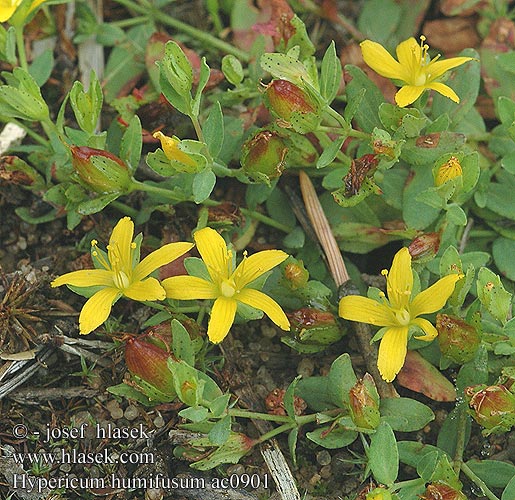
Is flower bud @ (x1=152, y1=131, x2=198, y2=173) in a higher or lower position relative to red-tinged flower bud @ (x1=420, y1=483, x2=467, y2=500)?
higher

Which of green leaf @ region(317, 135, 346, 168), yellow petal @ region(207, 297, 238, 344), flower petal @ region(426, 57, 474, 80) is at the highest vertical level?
flower petal @ region(426, 57, 474, 80)

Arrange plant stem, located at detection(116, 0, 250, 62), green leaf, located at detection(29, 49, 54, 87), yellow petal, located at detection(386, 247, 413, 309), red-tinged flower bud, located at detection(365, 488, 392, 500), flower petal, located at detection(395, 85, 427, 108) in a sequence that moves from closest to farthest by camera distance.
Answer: red-tinged flower bud, located at detection(365, 488, 392, 500)
yellow petal, located at detection(386, 247, 413, 309)
flower petal, located at detection(395, 85, 427, 108)
green leaf, located at detection(29, 49, 54, 87)
plant stem, located at detection(116, 0, 250, 62)

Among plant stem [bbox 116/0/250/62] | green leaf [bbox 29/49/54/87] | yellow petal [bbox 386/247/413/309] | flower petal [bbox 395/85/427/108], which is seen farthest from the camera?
plant stem [bbox 116/0/250/62]

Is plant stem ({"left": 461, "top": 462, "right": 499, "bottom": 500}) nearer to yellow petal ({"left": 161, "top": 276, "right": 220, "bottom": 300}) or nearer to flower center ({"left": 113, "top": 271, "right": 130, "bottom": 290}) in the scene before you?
yellow petal ({"left": 161, "top": 276, "right": 220, "bottom": 300})

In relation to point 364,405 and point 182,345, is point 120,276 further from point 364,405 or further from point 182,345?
point 364,405

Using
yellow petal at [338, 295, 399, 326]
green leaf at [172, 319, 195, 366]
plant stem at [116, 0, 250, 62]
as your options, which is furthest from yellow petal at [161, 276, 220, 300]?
plant stem at [116, 0, 250, 62]

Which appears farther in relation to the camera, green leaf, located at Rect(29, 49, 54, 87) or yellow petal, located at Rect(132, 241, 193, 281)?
green leaf, located at Rect(29, 49, 54, 87)

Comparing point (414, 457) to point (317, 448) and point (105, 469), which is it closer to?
point (317, 448)

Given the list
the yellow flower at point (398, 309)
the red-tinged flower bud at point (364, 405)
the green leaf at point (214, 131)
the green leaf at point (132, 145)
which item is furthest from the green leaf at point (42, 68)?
the red-tinged flower bud at point (364, 405)
